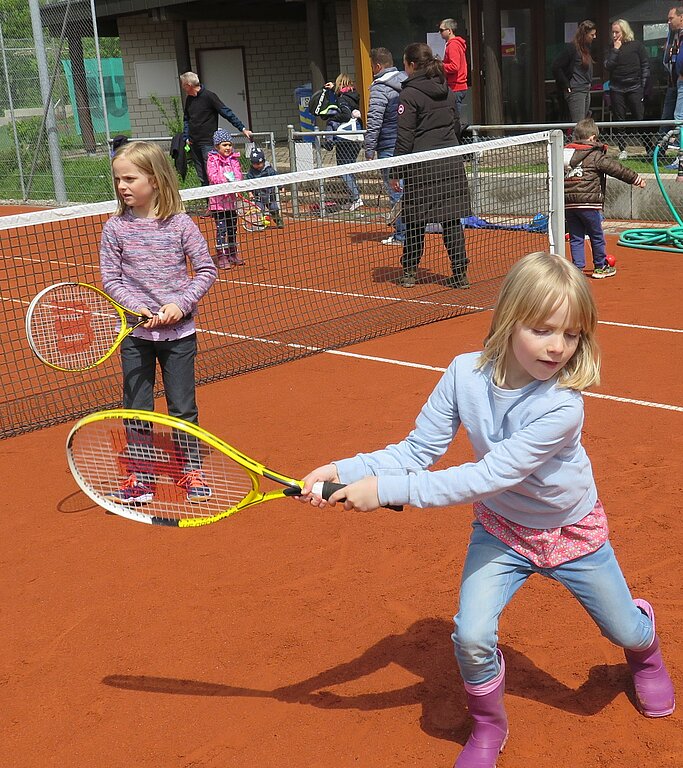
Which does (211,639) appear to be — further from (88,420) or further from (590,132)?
(590,132)

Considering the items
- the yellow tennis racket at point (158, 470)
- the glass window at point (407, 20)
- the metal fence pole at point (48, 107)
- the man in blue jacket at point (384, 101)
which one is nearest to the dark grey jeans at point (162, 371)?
the yellow tennis racket at point (158, 470)

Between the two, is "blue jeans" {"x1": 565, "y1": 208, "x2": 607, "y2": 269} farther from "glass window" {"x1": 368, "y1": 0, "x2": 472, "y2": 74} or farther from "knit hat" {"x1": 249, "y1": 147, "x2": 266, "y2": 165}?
"glass window" {"x1": 368, "y1": 0, "x2": 472, "y2": 74}

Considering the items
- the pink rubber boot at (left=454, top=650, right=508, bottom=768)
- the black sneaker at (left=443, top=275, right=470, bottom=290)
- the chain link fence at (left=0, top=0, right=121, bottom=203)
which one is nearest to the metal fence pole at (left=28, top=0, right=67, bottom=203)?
the chain link fence at (left=0, top=0, right=121, bottom=203)

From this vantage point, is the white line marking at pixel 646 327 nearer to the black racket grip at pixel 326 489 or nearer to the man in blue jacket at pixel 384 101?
the man in blue jacket at pixel 384 101

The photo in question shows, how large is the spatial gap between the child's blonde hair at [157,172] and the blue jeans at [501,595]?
2.73 meters

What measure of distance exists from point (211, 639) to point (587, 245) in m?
9.47

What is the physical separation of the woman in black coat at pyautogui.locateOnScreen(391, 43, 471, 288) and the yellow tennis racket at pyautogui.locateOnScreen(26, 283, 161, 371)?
4.94 m

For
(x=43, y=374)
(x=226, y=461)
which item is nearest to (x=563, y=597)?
(x=226, y=461)

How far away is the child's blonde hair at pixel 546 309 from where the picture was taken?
2695mm

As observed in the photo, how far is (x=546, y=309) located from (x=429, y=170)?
7438 mm

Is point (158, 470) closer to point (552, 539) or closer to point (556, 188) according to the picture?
point (552, 539)

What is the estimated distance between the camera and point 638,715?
129 inches

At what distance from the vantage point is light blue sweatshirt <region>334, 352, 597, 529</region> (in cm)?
271

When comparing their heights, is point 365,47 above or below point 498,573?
above
